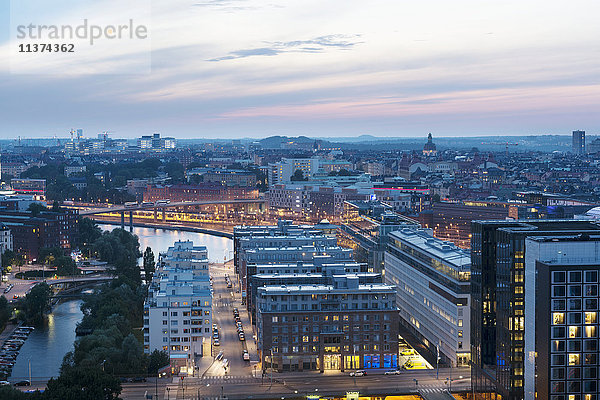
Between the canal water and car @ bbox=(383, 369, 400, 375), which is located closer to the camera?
car @ bbox=(383, 369, 400, 375)

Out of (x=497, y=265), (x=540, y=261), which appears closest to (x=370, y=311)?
(x=497, y=265)

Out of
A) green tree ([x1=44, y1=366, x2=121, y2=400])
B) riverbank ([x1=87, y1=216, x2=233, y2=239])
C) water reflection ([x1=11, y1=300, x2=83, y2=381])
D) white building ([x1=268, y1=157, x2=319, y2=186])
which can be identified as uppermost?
white building ([x1=268, y1=157, x2=319, y2=186])

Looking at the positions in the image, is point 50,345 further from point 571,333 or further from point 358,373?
point 571,333

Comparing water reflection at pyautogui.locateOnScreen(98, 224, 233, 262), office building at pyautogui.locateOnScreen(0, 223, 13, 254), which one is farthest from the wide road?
office building at pyautogui.locateOnScreen(0, 223, 13, 254)

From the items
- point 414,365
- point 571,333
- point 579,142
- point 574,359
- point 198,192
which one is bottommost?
point 414,365

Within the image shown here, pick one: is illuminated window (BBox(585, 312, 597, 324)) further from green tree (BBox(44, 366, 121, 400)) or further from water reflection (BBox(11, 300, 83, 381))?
water reflection (BBox(11, 300, 83, 381))

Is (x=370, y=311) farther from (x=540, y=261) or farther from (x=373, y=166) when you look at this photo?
(x=373, y=166)

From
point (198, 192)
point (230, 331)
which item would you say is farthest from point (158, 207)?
point (230, 331)
